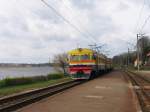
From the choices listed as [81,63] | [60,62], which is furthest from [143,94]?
[60,62]

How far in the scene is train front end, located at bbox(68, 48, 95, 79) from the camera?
34906mm

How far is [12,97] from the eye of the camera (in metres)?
16.6

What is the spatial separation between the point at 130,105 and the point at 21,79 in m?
16.5

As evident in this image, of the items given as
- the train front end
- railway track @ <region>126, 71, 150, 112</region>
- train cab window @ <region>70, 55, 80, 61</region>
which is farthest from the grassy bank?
railway track @ <region>126, 71, 150, 112</region>

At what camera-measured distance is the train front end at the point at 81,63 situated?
115 feet

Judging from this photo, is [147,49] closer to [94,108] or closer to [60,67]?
[60,67]

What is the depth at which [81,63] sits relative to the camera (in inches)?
1393

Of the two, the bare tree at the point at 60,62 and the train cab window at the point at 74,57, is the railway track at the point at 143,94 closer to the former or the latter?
the train cab window at the point at 74,57

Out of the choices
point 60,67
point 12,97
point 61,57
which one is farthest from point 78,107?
point 61,57

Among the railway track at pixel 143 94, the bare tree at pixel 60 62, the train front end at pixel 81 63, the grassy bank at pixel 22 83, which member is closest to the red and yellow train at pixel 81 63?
the train front end at pixel 81 63

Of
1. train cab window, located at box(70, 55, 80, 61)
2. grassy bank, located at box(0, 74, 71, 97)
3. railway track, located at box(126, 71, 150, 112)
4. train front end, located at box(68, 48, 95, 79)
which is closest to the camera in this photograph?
railway track, located at box(126, 71, 150, 112)

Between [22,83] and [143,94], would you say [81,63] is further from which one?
[143,94]

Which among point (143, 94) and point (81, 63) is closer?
point (143, 94)

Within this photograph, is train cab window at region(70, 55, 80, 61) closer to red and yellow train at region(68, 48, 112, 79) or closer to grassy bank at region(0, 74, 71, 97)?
red and yellow train at region(68, 48, 112, 79)
